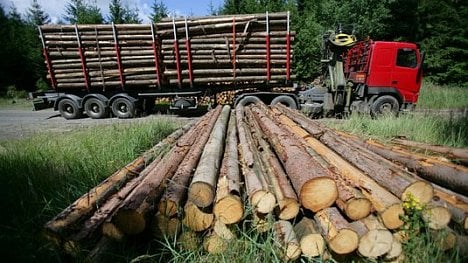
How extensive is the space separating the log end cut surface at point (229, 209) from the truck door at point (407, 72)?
9.35 metres

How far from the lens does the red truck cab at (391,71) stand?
387 inches

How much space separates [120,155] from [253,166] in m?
2.92

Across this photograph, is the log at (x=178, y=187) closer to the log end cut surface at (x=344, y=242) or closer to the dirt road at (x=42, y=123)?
the log end cut surface at (x=344, y=242)

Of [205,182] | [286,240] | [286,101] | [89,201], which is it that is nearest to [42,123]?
[286,101]

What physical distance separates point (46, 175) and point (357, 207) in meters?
4.19

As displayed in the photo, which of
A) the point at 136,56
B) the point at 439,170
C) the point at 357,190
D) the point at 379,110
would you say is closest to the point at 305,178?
the point at 357,190

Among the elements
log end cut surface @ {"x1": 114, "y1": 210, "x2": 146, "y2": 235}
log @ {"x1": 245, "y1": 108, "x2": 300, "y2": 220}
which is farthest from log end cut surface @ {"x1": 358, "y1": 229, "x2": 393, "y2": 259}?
log end cut surface @ {"x1": 114, "y1": 210, "x2": 146, "y2": 235}

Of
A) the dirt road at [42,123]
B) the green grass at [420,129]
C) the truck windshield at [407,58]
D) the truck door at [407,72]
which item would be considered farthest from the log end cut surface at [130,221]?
the truck windshield at [407,58]

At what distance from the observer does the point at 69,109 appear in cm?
1256

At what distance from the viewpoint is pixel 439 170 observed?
3.34m

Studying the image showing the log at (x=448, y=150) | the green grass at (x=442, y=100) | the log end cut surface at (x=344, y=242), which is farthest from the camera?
the green grass at (x=442, y=100)

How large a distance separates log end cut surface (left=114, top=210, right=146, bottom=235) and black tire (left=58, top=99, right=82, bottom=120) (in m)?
11.2

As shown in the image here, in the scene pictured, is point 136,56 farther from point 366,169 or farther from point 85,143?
point 366,169

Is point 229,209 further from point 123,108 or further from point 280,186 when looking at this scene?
point 123,108
